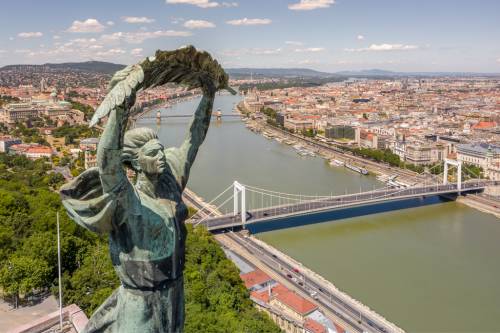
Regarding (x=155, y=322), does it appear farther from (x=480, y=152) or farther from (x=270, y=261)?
(x=480, y=152)

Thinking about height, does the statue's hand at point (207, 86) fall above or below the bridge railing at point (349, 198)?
above

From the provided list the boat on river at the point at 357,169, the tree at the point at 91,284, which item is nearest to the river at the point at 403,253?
the boat on river at the point at 357,169

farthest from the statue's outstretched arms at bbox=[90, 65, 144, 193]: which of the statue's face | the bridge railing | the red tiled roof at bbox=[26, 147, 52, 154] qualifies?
the red tiled roof at bbox=[26, 147, 52, 154]

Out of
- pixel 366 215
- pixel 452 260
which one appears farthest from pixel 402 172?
→ pixel 452 260

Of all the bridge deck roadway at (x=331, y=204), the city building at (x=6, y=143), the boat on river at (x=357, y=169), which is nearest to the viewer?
the bridge deck roadway at (x=331, y=204)

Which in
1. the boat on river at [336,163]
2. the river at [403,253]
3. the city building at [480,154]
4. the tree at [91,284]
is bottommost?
the river at [403,253]

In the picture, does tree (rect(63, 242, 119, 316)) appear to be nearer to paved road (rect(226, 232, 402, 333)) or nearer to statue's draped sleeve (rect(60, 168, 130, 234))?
paved road (rect(226, 232, 402, 333))

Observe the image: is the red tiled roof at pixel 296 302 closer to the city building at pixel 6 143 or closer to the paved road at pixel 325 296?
the paved road at pixel 325 296
